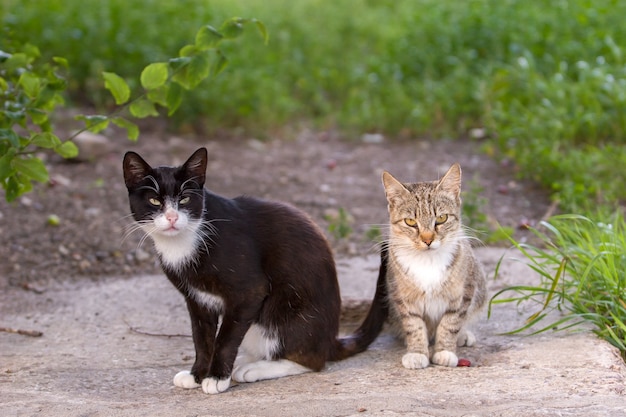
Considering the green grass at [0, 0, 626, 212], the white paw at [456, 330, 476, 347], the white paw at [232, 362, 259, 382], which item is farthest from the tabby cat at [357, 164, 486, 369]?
the green grass at [0, 0, 626, 212]

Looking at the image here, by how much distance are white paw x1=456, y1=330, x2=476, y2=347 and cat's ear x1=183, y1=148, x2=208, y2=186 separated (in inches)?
57.7

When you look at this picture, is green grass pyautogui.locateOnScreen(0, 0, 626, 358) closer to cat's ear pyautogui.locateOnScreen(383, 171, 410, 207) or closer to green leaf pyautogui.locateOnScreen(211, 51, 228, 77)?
cat's ear pyautogui.locateOnScreen(383, 171, 410, 207)

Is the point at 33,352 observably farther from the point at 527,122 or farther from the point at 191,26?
the point at 191,26

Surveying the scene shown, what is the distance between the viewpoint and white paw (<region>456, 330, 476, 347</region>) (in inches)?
169

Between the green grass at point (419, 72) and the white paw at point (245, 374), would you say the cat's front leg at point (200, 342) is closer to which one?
the white paw at point (245, 374)

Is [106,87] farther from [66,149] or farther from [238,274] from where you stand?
[238,274]

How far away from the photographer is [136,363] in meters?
4.32

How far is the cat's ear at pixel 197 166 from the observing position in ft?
12.6

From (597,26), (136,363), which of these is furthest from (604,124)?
(136,363)

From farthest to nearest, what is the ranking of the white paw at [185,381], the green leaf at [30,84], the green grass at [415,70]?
1. the green grass at [415,70]
2. the green leaf at [30,84]
3. the white paw at [185,381]

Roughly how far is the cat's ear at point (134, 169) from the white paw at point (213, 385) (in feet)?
2.95

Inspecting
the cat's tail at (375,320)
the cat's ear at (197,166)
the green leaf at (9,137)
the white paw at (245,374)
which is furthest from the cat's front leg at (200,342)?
the green leaf at (9,137)

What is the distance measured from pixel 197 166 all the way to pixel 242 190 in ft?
10.1

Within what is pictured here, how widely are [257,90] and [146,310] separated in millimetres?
3815
